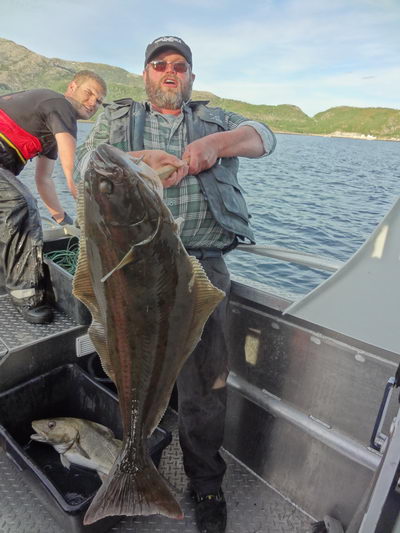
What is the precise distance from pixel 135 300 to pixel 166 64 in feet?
6.88

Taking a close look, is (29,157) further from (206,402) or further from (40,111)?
(206,402)

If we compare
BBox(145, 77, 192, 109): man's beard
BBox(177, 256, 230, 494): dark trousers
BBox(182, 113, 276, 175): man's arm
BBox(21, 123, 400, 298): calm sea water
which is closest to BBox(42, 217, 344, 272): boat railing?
BBox(21, 123, 400, 298): calm sea water

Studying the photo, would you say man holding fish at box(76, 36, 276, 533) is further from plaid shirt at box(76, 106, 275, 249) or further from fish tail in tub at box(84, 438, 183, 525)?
fish tail in tub at box(84, 438, 183, 525)

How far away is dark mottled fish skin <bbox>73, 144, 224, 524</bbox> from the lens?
66.8 inches

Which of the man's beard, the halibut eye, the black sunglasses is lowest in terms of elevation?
the halibut eye

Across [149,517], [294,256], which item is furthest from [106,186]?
[149,517]

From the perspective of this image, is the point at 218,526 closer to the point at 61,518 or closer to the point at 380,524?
the point at 61,518

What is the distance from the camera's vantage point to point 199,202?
2900 millimetres

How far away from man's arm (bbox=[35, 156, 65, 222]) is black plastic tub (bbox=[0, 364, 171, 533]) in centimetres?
390

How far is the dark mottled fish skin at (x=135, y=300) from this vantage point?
66.8 inches

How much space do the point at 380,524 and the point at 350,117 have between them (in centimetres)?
18656

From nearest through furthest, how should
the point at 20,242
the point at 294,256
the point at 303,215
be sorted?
the point at 294,256 → the point at 20,242 → the point at 303,215

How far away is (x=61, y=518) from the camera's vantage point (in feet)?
8.34

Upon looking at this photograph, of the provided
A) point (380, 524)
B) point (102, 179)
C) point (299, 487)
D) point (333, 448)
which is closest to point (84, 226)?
point (102, 179)
